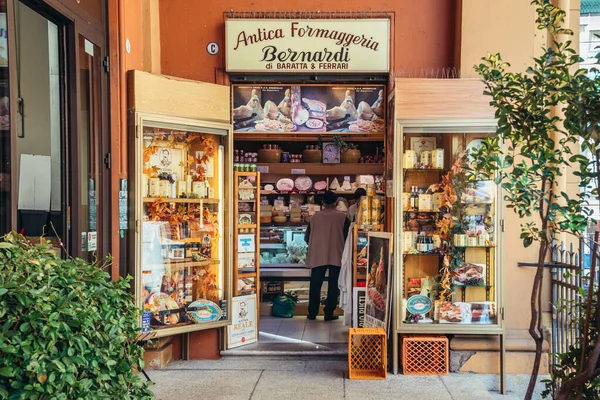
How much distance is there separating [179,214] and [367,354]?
96.8 inches

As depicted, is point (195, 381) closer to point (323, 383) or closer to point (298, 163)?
point (323, 383)

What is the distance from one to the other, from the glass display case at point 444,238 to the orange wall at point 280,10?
0.97 m

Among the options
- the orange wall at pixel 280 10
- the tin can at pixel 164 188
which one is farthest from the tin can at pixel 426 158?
the tin can at pixel 164 188

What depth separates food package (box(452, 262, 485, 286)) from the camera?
6.96 meters

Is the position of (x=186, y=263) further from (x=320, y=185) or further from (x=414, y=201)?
(x=320, y=185)

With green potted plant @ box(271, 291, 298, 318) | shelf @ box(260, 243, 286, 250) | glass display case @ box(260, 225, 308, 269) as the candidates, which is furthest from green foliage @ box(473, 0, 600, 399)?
shelf @ box(260, 243, 286, 250)

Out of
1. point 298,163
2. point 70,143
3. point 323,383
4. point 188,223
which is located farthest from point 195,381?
point 298,163

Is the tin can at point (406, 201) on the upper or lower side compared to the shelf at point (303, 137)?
lower

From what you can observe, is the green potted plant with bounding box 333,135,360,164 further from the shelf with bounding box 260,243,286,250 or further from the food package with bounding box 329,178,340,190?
the shelf with bounding box 260,243,286,250

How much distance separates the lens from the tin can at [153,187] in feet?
22.5

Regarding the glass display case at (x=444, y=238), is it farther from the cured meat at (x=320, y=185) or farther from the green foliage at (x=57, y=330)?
the cured meat at (x=320, y=185)

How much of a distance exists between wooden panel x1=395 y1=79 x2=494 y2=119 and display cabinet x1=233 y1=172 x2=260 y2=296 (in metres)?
2.11

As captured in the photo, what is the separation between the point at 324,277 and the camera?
32.0 feet

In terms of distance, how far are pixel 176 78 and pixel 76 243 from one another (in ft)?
6.91
